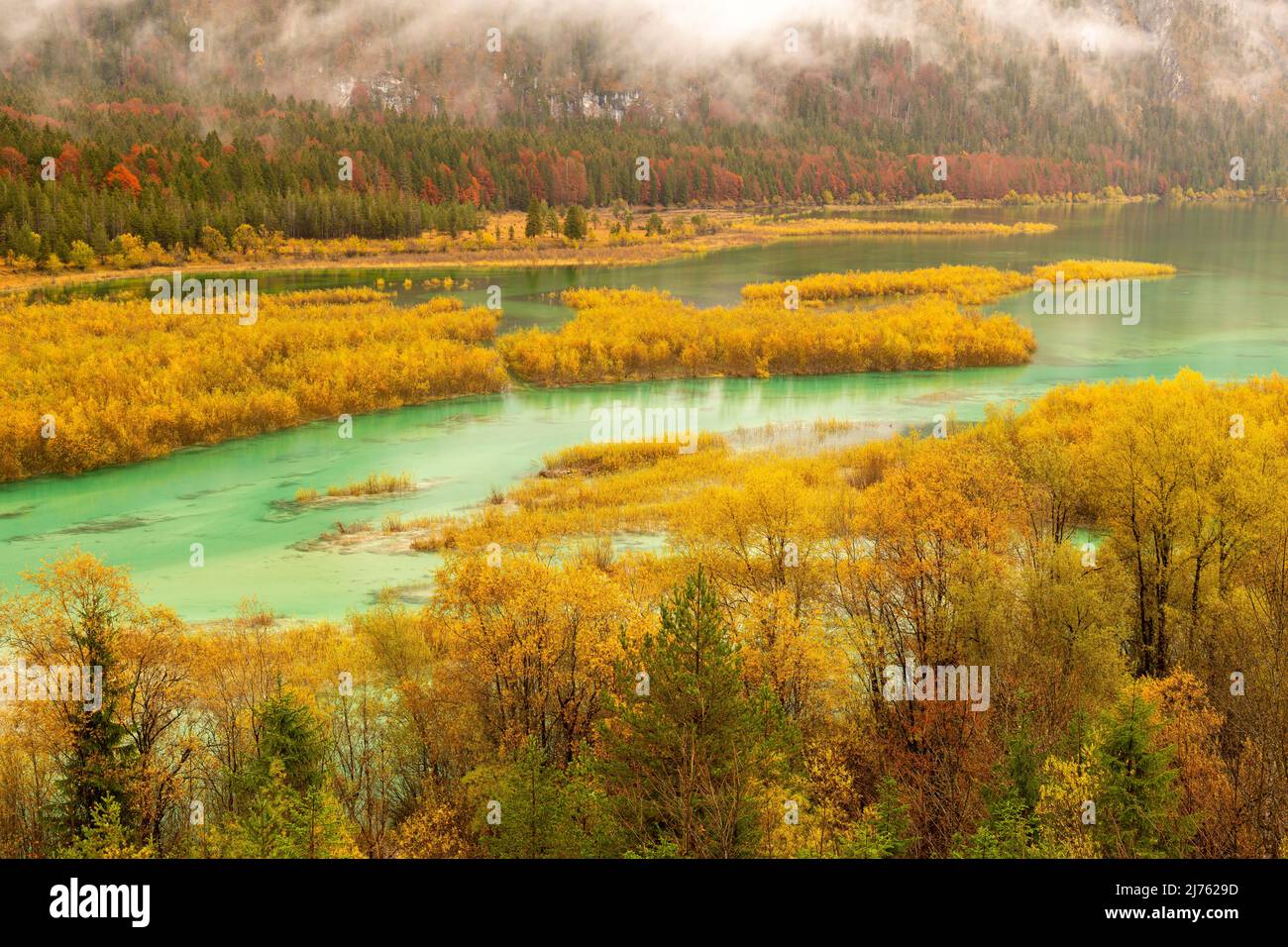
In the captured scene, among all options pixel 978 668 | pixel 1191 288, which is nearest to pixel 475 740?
pixel 978 668

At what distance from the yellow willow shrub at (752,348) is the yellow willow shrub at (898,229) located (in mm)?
76154

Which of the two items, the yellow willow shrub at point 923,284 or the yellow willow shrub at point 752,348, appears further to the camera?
the yellow willow shrub at point 923,284

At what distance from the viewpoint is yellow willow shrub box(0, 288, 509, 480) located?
41562 millimetres

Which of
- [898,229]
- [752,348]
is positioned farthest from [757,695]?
[898,229]

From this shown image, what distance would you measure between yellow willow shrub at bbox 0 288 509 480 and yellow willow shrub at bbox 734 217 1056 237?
79.8 m

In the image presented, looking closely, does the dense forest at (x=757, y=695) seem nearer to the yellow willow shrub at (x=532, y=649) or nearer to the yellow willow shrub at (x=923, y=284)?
the yellow willow shrub at (x=532, y=649)

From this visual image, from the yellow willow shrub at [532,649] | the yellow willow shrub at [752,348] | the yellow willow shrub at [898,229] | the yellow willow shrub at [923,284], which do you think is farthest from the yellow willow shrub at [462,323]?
the yellow willow shrub at [898,229]

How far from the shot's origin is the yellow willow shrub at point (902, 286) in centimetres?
7769

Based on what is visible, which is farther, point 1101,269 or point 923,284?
point 1101,269

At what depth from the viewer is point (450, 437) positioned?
47.3m

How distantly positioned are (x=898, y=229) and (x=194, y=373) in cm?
10711

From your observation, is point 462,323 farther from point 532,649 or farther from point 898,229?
point 898,229

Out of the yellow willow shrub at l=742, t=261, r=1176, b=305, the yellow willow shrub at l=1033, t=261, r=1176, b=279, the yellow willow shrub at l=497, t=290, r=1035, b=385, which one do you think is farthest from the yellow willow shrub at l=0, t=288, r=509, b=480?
the yellow willow shrub at l=1033, t=261, r=1176, b=279
